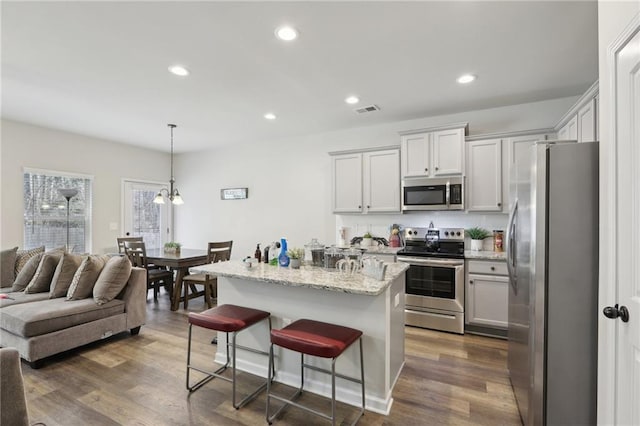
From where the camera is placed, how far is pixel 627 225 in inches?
50.1

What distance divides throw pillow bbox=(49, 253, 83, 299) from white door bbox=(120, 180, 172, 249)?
268 cm

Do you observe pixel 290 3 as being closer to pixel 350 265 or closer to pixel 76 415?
pixel 350 265

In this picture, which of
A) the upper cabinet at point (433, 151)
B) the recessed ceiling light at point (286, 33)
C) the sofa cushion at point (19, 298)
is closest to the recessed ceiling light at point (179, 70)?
the recessed ceiling light at point (286, 33)

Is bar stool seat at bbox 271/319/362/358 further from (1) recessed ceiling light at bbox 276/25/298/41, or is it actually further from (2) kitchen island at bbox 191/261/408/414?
(1) recessed ceiling light at bbox 276/25/298/41

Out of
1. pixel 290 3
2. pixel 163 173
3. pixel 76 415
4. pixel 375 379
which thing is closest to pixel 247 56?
pixel 290 3

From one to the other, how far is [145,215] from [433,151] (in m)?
5.77

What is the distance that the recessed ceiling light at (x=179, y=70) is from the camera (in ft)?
9.49

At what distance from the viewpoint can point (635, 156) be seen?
1.23 meters

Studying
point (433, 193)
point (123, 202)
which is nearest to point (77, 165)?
point (123, 202)

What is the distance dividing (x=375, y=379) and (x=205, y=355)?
1.73m

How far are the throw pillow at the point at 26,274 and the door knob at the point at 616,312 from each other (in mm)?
5258

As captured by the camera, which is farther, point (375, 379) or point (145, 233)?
point (145, 233)

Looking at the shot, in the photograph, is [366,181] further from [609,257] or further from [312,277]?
[609,257]

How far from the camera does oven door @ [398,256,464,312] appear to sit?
3.55 m
